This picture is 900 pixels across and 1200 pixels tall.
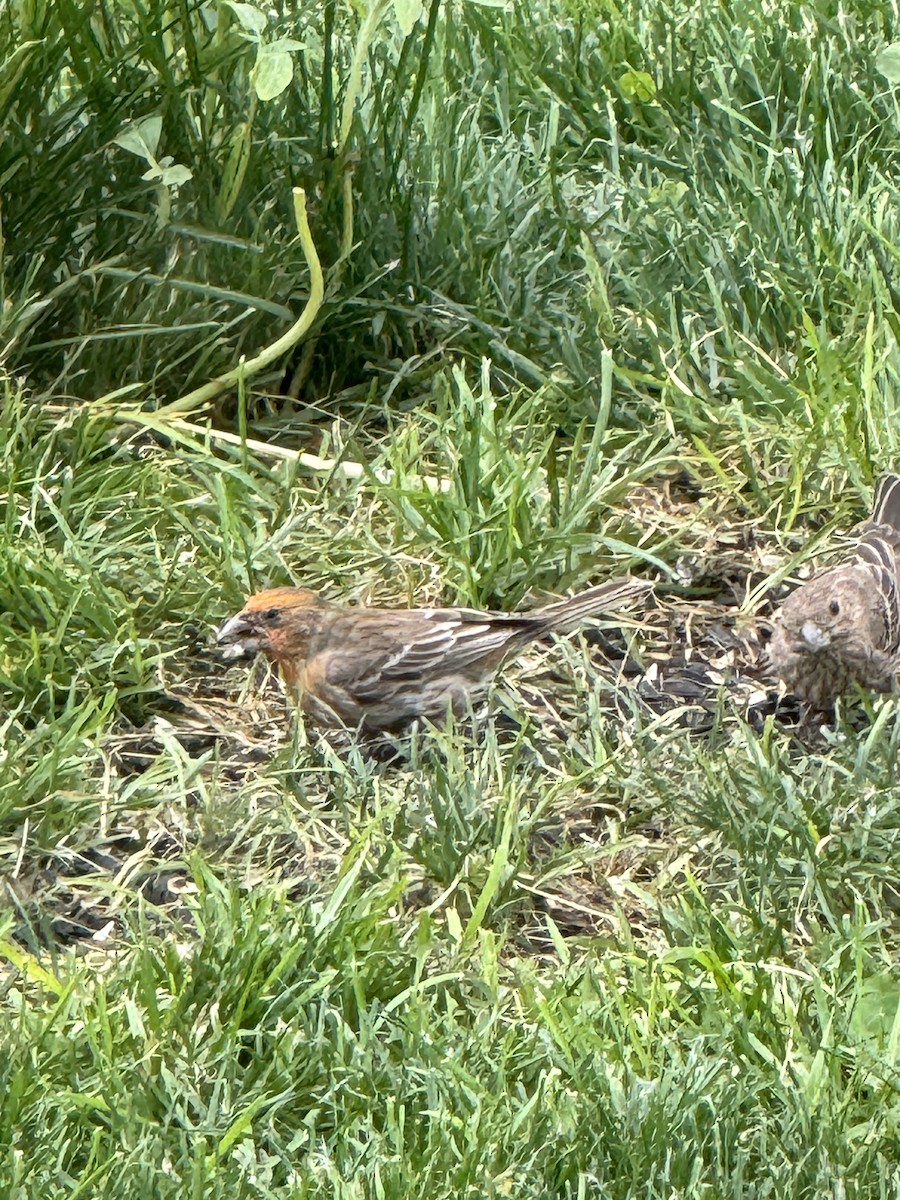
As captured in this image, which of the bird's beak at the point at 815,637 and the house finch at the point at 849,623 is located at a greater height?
the bird's beak at the point at 815,637

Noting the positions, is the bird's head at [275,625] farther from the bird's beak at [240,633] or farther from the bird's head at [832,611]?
the bird's head at [832,611]

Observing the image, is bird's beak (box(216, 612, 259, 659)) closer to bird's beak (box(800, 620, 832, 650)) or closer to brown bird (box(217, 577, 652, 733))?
brown bird (box(217, 577, 652, 733))

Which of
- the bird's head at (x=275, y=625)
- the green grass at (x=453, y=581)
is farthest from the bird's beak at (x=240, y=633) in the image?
the green grass at (x=453, y=581)

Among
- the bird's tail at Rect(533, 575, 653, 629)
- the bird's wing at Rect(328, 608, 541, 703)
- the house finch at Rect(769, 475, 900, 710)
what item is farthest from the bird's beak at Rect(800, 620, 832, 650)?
the bird's wing at Rect(328, 608, 541, 703)

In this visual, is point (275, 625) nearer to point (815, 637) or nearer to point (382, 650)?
point (382, 650)

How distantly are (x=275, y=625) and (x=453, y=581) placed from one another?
0.57 m

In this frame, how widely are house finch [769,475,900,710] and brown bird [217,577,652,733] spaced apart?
475mm

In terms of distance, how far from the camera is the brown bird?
462 cm

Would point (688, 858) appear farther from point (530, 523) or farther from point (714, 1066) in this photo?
point (530, 523)

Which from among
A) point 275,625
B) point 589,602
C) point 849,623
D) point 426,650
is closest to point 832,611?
point 849,623

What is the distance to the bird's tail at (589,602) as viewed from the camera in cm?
471

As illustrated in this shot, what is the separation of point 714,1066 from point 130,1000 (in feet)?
3.64

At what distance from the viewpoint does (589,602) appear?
475 cm

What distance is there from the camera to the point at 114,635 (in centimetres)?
471
